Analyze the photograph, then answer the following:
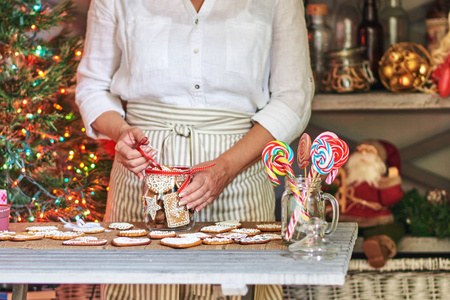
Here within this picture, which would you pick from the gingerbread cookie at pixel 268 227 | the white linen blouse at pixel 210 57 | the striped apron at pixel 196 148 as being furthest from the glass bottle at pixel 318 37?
the gingerbread cookie at pixel 268 227

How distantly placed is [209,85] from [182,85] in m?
0.07

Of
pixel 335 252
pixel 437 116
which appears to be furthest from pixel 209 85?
pixel 437 116

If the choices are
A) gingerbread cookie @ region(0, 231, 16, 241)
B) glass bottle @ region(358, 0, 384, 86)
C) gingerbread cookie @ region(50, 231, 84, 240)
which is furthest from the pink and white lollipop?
glass bottle @ region(358, 0, 384, 86)

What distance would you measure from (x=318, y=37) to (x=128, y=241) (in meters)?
1.32

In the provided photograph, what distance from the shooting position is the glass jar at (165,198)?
4.14 feet

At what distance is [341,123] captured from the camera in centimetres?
270

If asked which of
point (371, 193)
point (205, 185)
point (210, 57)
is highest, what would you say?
point (210, 57)

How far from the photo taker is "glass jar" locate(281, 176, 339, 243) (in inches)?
45.0

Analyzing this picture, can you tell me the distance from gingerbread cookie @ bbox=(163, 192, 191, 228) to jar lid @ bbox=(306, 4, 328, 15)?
1.18 m

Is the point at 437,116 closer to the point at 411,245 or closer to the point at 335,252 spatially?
the point at 411,245

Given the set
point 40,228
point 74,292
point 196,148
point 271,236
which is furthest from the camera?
point 74,292

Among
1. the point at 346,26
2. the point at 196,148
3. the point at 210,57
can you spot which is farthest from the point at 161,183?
the point at 346,26

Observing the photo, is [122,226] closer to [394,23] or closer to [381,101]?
[381,101]

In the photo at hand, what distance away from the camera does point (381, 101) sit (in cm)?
215
